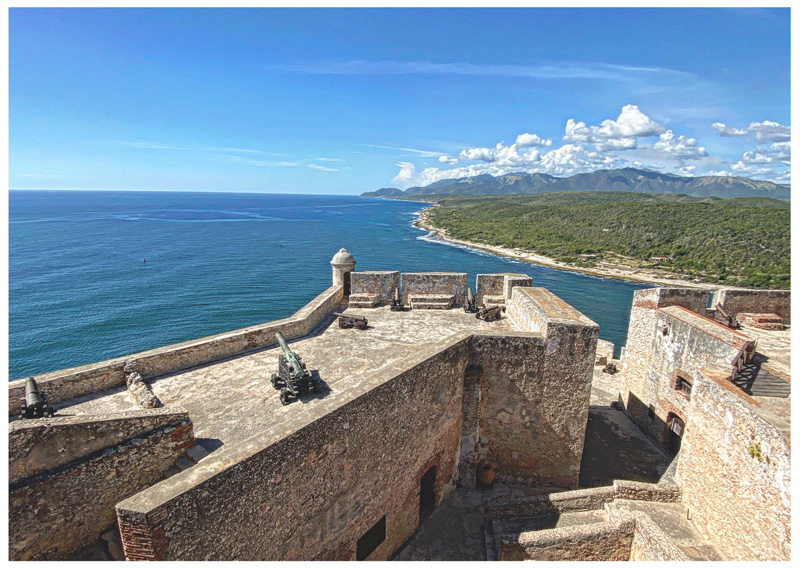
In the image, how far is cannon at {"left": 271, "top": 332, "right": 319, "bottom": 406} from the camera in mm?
8641

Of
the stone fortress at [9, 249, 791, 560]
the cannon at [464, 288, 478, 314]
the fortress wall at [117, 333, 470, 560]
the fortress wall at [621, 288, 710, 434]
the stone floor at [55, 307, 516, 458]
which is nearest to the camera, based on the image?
the fortress wall at [117, 333, 470, 560]

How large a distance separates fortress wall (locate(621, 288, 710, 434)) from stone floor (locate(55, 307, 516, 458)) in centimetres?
509

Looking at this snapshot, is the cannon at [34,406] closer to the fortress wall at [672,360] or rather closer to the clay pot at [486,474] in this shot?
the clay pot at [486,474]

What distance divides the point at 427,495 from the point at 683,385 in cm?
849

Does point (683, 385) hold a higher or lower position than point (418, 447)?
higher

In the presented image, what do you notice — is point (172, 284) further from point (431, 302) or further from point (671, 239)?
point (671, 239)

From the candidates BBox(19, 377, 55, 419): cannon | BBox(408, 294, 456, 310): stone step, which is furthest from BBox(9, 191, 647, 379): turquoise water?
BBox(19, 377, 55, 419): cannon

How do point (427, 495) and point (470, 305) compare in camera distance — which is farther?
point (470, 305)

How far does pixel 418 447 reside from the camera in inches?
356

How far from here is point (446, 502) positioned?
10742 millimetres

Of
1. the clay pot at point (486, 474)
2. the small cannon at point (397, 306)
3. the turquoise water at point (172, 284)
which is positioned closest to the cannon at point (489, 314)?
the small cannon at point (397, 306)

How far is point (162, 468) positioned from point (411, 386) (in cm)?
464

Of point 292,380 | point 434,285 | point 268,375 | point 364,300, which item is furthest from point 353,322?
point 292,380

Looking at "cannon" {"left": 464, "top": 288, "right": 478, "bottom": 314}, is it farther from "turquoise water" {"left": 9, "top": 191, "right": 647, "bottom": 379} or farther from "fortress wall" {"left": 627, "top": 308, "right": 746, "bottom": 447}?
"turquoise water" {"left": 9, "top": 191, "right": 647, "bottom": 379}
